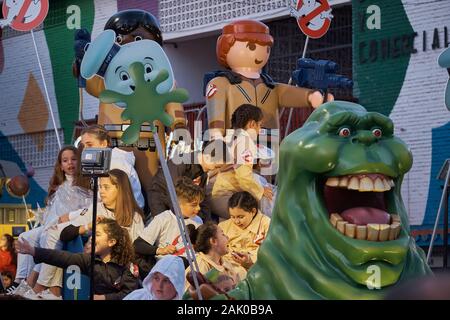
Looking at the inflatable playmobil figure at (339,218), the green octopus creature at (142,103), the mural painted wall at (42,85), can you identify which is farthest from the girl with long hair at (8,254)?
the mural painted wall at (42,85)

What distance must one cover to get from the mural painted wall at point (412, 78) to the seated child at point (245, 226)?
504 centimetres

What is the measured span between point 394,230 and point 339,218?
22 centimetres

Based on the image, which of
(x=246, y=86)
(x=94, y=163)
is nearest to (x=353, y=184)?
(x=94, y=163)

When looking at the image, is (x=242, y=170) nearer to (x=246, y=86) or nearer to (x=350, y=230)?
(x=246, y=86)

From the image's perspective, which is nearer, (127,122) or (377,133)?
(377,133)

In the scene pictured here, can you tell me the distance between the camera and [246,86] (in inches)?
285

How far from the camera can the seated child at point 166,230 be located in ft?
21.5

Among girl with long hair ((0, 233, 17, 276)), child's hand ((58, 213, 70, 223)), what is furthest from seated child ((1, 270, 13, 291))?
child's hand ((58, 213, 70, 223))

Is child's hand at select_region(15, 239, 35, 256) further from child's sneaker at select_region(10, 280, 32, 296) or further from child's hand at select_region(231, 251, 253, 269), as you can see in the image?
child's hand at select_region(231, 251, 253, 269)

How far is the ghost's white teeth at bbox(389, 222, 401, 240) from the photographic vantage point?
4.28 m

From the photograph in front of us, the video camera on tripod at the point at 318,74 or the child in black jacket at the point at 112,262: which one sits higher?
the video camera on tripod at the point at 318,74

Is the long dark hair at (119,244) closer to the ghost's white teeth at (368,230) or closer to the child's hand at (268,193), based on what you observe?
the child's hand at (268,193)
